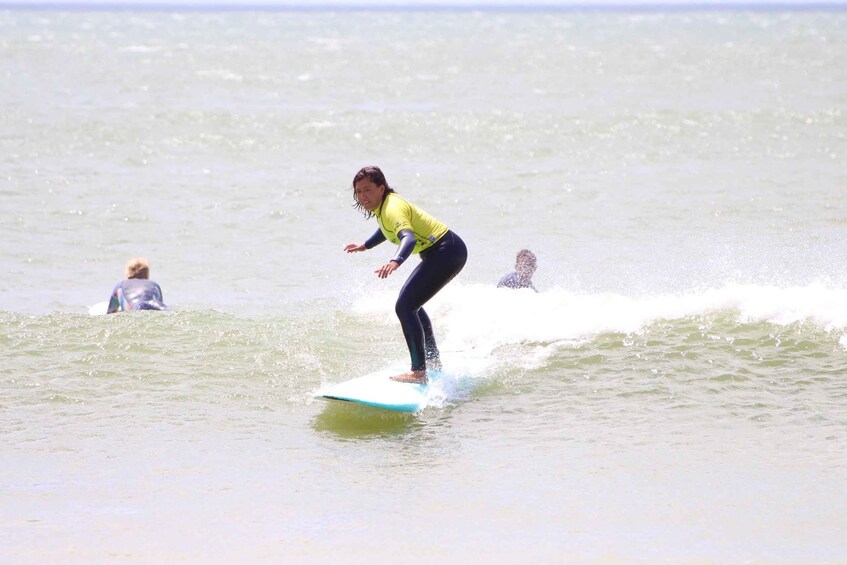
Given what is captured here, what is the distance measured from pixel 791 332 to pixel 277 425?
13.5ft

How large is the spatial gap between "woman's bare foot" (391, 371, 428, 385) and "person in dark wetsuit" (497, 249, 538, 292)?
299 centimetres

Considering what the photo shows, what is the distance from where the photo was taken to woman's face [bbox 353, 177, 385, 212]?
6715 millimetres

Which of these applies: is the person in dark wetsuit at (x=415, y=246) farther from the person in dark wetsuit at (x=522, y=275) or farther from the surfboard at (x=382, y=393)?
the person in dark wetsuit at (x=522, y=275)

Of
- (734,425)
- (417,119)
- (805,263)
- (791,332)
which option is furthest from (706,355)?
(417,119)

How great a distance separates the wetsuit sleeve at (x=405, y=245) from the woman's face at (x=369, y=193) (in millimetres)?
295

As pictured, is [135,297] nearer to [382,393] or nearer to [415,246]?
[382,393]

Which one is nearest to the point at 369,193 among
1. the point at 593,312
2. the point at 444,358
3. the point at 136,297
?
the point at 444,358

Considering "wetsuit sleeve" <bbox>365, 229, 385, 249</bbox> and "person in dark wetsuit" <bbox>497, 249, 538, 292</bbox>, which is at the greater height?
"person in dark wetsuit" <bbox>497, 249, 538, 292</bbox>

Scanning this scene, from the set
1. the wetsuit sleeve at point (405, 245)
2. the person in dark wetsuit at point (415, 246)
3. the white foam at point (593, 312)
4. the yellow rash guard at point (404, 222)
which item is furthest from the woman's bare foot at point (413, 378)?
the white foam at point (593, 312)

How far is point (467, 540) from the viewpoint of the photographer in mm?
5164

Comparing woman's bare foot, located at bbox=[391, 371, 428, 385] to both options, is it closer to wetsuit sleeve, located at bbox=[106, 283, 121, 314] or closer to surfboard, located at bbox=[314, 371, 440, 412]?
surfboard, located at bbox=[314, 371, 440, 412]

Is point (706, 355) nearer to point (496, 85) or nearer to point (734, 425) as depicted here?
point (734, 425)

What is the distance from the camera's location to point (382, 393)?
280 inches

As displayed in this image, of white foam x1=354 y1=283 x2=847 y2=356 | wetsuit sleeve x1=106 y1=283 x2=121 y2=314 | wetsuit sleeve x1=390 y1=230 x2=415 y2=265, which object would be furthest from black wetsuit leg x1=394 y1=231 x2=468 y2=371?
wetsuit sleeve x1=106 y1=283 x2=121 y2=314
